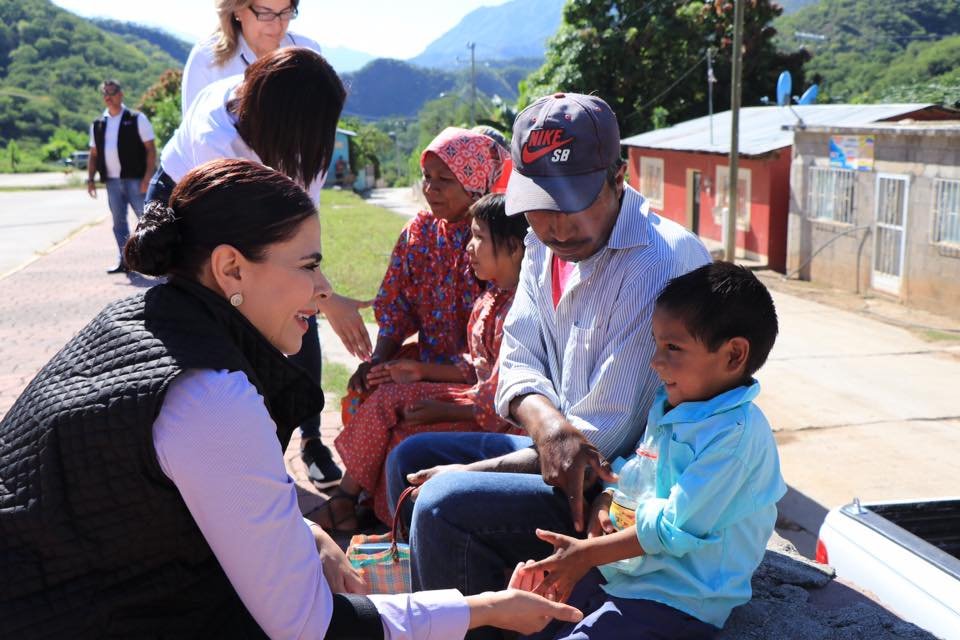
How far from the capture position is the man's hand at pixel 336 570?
2.15 metres

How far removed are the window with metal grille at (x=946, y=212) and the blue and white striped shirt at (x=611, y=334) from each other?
37.5 ft

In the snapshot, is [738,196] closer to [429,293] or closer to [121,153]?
[121,153]

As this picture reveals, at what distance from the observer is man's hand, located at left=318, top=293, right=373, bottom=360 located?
12.0 feet

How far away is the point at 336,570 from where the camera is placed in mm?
2160

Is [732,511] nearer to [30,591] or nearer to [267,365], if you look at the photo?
[267,365]

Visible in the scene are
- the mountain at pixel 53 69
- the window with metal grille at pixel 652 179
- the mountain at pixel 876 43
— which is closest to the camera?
the window with metal grille at pixel 652 179

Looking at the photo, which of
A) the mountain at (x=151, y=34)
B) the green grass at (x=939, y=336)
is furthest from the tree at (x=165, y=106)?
the mountain at (x=151, y=34)

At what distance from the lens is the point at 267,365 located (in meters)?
1.95

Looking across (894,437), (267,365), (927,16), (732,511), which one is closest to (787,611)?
(732,511)

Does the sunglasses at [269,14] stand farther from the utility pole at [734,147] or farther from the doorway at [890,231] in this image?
the utility pole at [734,147]

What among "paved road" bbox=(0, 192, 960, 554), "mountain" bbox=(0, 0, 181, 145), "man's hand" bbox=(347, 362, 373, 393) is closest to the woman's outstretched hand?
"man's hand" bbox=(347, 362, 373, 393)

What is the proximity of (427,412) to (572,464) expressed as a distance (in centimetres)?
133

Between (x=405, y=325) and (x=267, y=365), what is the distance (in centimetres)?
215

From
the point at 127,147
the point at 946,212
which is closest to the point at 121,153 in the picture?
the point at 127,147
